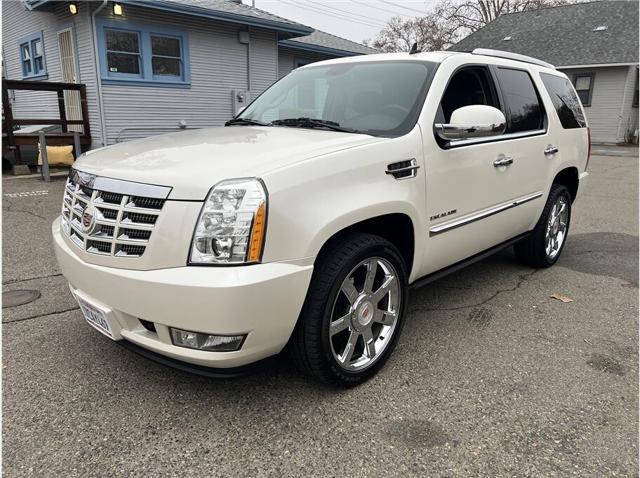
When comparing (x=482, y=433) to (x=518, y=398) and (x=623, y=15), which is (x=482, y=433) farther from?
(x=623, y=15)

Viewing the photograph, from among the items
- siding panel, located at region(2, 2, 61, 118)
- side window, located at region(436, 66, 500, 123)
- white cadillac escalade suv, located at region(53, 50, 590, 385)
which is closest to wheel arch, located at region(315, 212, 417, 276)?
white cadillac escalade suv, located at region(53, 50, 590, 385)

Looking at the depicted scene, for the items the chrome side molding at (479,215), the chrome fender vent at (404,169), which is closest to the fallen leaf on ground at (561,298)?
the chrome side molding at (479,215)

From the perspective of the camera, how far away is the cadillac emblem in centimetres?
246

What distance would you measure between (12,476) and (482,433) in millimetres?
2109

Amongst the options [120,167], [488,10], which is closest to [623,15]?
[488,10]

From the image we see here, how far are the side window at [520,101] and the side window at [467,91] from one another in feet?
0.52

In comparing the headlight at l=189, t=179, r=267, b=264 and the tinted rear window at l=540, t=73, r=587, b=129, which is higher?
the tinted rear window at l=540, t=73, r=587, b=129

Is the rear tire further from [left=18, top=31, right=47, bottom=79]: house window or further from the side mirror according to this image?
[left=18, top=31, right=47, bottom=79]: house window

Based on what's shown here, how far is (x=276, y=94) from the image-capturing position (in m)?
4.10

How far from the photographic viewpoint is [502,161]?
3.75m

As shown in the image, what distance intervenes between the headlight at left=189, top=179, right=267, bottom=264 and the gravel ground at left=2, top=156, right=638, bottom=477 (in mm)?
695

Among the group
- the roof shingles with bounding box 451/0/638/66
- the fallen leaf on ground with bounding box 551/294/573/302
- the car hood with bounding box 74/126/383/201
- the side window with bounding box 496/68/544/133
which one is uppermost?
the roof shingles with bounding box 451/0/638/66

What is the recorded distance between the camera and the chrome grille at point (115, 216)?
2.28m

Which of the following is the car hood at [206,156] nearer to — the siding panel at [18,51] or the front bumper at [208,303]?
the front bumper at [208,303]
